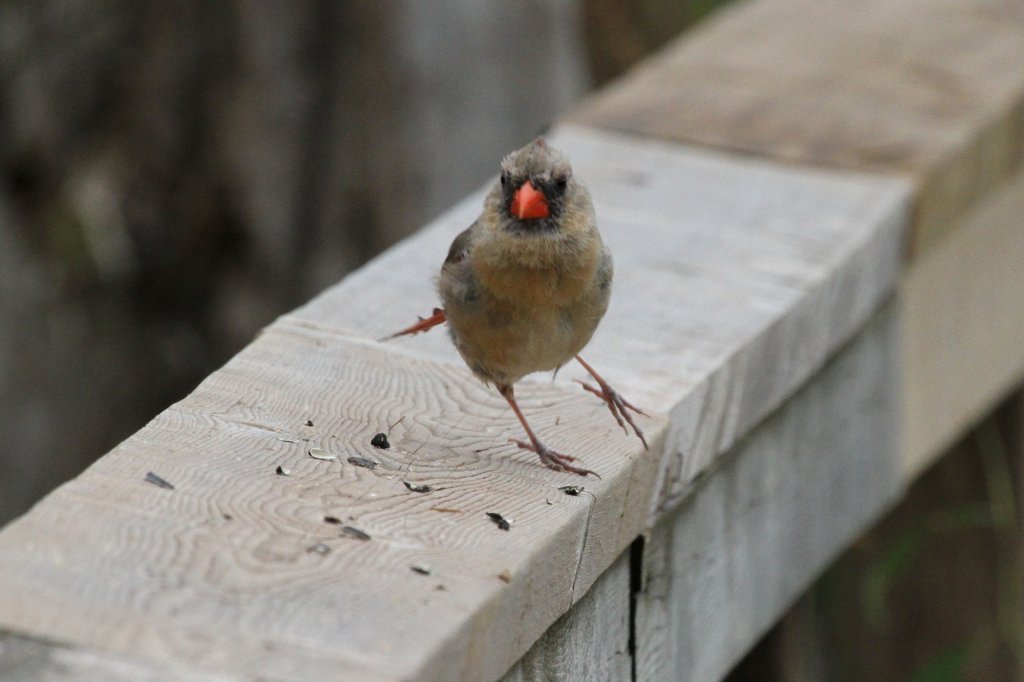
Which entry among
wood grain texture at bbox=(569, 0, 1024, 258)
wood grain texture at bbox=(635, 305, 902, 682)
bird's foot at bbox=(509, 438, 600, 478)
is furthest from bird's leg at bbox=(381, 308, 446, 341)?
wood grain texture at bbox=(569, 0, 1024, 258)

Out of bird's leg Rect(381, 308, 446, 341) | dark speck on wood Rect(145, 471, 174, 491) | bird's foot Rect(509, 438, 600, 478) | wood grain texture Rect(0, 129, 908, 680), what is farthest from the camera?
bird's leg Rect(381, 308, 446, 341)

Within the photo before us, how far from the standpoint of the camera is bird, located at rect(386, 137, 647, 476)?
2045mm

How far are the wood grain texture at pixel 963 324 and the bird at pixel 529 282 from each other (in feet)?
2.83

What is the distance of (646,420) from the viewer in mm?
1946

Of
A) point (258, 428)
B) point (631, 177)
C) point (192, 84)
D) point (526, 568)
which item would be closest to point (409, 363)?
point (258, 428)

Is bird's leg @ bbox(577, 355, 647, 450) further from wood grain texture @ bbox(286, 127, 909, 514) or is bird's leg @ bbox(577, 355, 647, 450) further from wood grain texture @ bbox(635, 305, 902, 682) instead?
wood grain texture @ bbox(635, 305, 902, 682)

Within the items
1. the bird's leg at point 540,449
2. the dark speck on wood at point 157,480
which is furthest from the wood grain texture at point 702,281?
the dark speck on wood at point 157,480

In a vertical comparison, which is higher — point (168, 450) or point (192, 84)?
point (168, 450)

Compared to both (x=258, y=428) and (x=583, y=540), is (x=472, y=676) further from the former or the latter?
(x=258, y=428)

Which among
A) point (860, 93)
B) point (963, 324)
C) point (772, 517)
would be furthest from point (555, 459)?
point (860, 93)

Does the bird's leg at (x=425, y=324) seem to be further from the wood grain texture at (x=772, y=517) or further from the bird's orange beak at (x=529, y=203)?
the wood grain texture at (x=772, y=517)

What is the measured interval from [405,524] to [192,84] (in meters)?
2.75

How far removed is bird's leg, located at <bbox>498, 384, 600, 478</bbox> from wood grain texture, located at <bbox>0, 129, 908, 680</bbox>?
0.07ft

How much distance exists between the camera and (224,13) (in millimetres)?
3984
